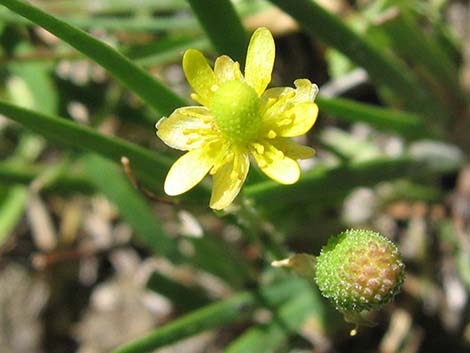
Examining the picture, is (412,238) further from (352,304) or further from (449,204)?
(352,304)

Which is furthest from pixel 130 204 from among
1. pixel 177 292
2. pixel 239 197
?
pixel 239 197

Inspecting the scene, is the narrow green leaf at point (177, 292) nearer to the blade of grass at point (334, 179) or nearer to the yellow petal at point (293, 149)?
the blade of grass at point (334, 179)

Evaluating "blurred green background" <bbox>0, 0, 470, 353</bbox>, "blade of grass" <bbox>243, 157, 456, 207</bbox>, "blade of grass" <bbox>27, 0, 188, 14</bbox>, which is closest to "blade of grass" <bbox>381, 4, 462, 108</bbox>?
"blurred green background" <bbox>0, 0, 470, 353</bbox>

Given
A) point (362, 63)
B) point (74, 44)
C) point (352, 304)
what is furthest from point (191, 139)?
point (362, 63)

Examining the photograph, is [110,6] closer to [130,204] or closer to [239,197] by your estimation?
[130,204]

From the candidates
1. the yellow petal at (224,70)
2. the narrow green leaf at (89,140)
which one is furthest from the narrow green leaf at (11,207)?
the yellow petal at (224,70)

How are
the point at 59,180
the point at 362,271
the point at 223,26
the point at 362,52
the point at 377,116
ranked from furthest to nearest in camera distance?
the point at 59,180 < the point at 377,116 < the point at 362,52 < the point at 223,26 < the point at 362,271

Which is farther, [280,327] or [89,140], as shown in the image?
[280,327]
